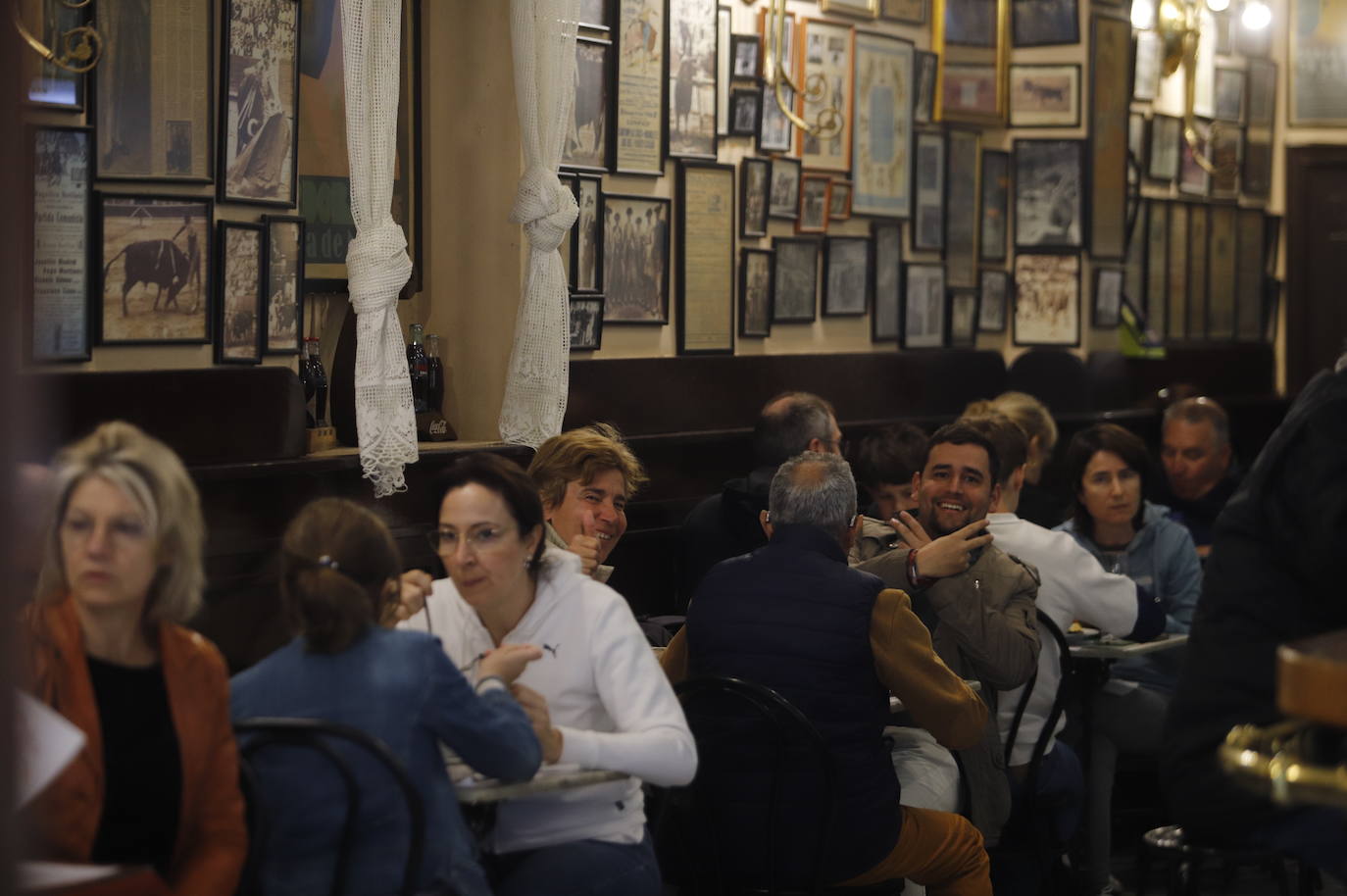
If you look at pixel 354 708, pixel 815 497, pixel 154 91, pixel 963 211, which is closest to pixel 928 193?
pixel 963 211

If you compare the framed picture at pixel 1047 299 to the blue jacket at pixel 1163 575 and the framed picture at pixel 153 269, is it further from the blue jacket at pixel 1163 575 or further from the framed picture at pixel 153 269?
the framed picture at pixel 153 269

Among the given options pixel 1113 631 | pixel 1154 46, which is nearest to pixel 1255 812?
pixel 1113 631

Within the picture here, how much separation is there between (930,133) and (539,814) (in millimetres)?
5013

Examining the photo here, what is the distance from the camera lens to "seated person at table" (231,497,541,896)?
2498 mm

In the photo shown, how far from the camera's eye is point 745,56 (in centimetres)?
632

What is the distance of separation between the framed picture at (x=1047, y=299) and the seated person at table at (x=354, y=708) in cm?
581

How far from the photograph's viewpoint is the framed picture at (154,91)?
13.8 ft

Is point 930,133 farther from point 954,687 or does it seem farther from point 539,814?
point 539,814

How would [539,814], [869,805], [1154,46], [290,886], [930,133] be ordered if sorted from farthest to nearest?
1. [1154,46]
2. [930,133]
3. [869,805]
4. [539,814]
5. [290,886]

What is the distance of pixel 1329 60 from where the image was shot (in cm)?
958

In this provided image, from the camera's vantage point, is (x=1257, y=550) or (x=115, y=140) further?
(x=115, y=140)

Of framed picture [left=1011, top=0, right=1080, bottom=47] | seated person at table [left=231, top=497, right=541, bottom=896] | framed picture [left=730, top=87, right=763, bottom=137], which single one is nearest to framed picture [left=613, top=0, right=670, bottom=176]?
framed picture [left=730, top=87, right=763, bottom=137]

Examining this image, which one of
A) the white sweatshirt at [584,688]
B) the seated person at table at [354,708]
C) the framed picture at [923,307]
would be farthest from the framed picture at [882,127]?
the seated person at table at [354,708]

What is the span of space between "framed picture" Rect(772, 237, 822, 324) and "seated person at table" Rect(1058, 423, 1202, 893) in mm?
1639
